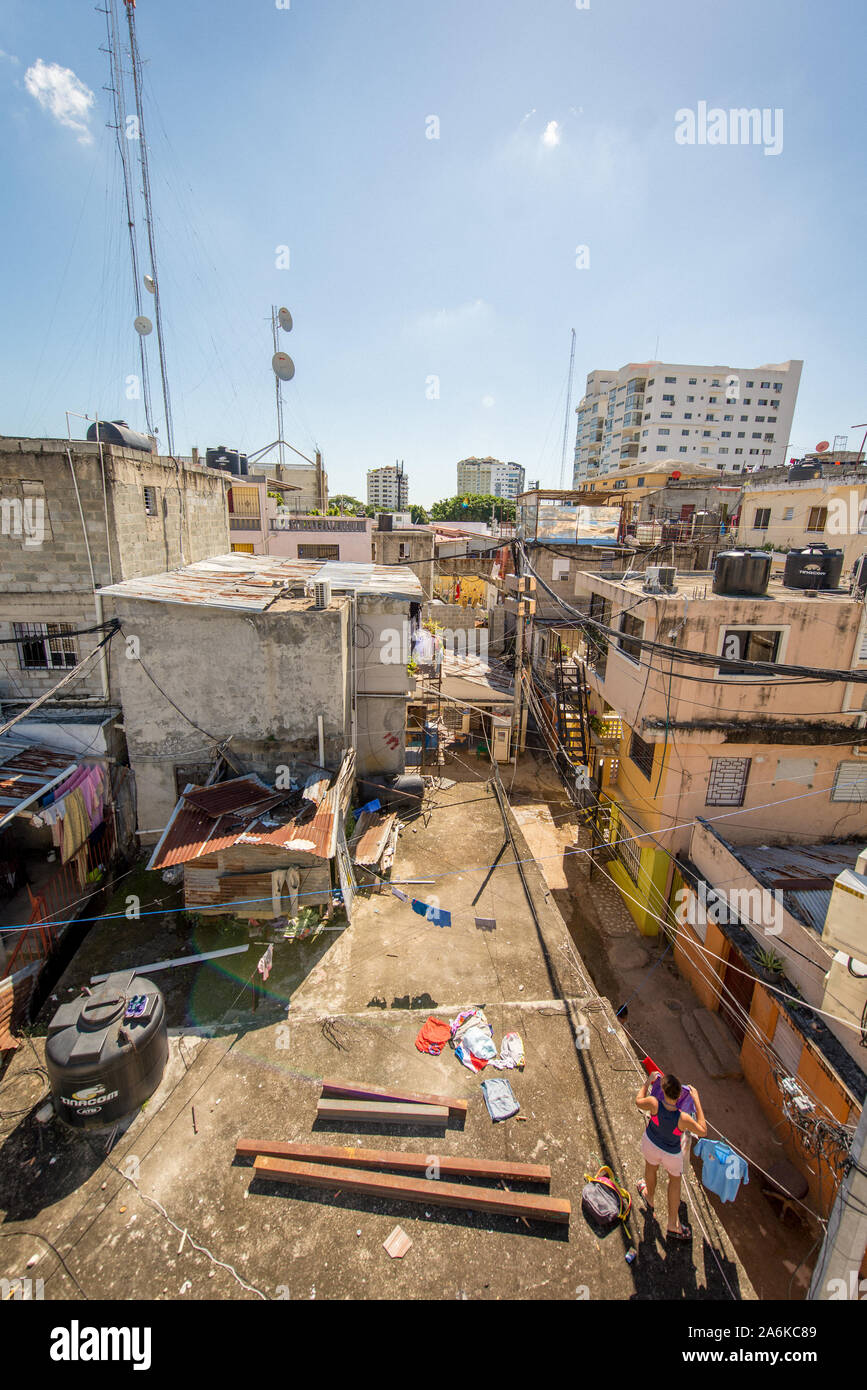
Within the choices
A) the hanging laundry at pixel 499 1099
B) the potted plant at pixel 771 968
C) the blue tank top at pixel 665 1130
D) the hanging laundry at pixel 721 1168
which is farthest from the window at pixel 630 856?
the blue tank top at pixel 665 1130

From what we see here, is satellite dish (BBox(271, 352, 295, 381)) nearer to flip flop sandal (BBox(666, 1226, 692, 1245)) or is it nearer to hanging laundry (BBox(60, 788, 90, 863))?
hanging laundry (BBox(60, 788, 90, 863))

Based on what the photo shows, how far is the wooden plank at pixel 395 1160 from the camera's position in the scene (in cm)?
650

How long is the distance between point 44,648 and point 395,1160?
544 inches

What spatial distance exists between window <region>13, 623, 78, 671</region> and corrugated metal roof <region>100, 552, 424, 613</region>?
2.29 m

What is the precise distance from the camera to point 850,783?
1599 centimetres

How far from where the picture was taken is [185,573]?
16500mm

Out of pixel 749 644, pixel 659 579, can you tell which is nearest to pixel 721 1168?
pixel 749 644

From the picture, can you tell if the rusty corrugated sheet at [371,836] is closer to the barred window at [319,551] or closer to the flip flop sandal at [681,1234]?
the flip flop sandal at [681,1234]

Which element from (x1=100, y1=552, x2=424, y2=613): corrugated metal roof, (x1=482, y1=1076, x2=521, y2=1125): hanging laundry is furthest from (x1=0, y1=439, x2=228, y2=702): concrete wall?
(x1=482, y1=1076, x2=521, y2=1125): hanging laundry

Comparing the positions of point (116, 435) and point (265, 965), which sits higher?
point (116, 435)

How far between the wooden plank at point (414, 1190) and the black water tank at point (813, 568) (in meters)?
17.0

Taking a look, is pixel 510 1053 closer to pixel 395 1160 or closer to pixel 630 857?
pixel 395 1160

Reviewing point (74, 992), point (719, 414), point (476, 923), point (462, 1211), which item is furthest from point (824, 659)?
point (719, 414)

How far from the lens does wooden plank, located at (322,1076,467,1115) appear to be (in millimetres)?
7289
